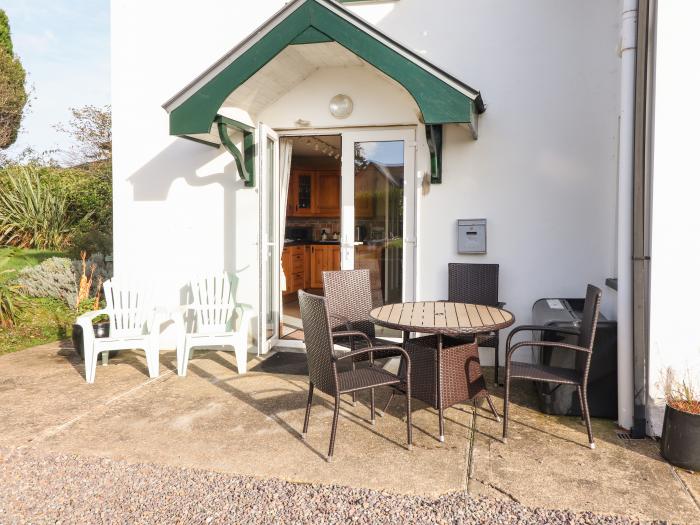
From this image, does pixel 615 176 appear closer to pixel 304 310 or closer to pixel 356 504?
pixel 304 310

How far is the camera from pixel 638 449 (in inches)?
124

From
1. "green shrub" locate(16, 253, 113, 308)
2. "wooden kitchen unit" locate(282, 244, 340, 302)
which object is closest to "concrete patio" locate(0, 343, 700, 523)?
"green shrub" locate(16, 253, 113, 308)

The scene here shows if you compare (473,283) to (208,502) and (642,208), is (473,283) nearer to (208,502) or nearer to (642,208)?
(642,208)

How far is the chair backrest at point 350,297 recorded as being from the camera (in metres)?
4.12

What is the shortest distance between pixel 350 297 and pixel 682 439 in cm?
232

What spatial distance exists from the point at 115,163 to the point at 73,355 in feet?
6.64

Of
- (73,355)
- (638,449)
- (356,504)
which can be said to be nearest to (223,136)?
(73,355)

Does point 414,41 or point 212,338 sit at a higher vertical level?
point 414,41

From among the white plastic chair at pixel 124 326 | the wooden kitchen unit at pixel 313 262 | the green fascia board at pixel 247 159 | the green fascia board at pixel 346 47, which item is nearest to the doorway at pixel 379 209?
the green fascia board at pixel 247 159

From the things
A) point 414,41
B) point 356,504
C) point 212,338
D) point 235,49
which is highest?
point 414,41

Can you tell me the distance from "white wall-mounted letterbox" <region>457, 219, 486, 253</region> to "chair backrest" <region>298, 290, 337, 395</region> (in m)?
2.33

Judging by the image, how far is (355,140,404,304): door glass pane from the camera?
5297mm

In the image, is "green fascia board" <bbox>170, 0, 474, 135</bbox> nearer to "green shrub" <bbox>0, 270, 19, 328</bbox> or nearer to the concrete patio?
the concrete patio

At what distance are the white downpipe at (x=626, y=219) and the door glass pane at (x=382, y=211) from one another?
2.23m
